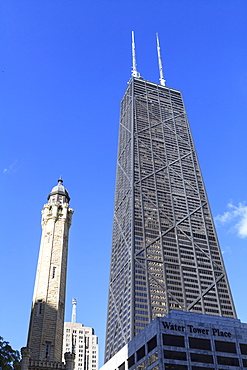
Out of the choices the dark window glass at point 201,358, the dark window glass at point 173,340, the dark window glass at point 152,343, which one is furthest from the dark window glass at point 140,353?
the dark window glass at point 201,358

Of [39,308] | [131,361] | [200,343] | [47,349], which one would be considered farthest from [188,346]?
[47,349]

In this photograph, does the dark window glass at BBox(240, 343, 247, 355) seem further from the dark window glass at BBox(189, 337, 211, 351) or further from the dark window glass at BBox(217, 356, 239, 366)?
the dark window glass at BBox(189, 337, 211, 351)

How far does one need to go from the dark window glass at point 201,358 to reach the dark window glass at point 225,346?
10.5 ft

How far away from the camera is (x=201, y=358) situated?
100125 millimetres

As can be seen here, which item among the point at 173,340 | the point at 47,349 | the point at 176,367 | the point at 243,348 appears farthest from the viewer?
the point at 243,348

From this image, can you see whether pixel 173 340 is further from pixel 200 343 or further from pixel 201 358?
pixel 201 358

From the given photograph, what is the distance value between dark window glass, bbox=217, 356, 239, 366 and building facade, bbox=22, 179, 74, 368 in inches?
1991

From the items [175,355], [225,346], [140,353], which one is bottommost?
[175,355]

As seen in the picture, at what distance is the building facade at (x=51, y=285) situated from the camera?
56906 millimetres

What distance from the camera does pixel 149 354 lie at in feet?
334

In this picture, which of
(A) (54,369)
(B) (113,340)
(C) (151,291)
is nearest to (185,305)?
(C) (151,291)

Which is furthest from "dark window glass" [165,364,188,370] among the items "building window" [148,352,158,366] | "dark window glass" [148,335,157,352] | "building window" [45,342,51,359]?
"building window" [45,342,51,359]

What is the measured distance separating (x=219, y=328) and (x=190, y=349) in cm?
936

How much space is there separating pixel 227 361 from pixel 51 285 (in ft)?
180
